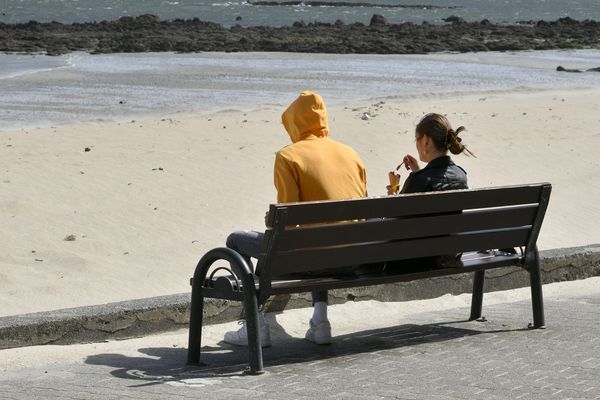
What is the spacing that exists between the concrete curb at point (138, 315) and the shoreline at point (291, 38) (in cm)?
3023

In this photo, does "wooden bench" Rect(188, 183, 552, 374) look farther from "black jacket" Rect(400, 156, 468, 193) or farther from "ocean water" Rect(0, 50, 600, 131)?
"ocean water" Rect(0, 50, 600, 131)

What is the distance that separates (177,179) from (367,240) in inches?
315

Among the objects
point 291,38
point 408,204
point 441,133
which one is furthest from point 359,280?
point 291,38

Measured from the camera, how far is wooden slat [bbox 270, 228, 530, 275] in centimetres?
597

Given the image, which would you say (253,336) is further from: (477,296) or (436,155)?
(477,296)

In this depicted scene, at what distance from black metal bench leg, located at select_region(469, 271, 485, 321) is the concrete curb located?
744 mm

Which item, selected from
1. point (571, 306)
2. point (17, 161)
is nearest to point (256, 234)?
point (571, 306)

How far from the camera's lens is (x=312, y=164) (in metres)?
6.46

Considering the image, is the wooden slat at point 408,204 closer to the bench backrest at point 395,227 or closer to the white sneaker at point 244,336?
the bench backrest at point 395,227

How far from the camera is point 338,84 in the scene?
26766 mm

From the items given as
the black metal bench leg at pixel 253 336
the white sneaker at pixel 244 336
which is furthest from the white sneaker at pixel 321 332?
the black metal bench leg at pixel 253 336

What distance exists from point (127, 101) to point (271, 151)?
741cm

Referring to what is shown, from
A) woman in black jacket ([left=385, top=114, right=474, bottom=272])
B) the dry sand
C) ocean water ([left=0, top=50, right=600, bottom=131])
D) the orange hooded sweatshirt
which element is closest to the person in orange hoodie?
the orange hooded sweatshirt

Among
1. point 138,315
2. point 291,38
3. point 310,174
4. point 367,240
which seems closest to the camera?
point 367,240
